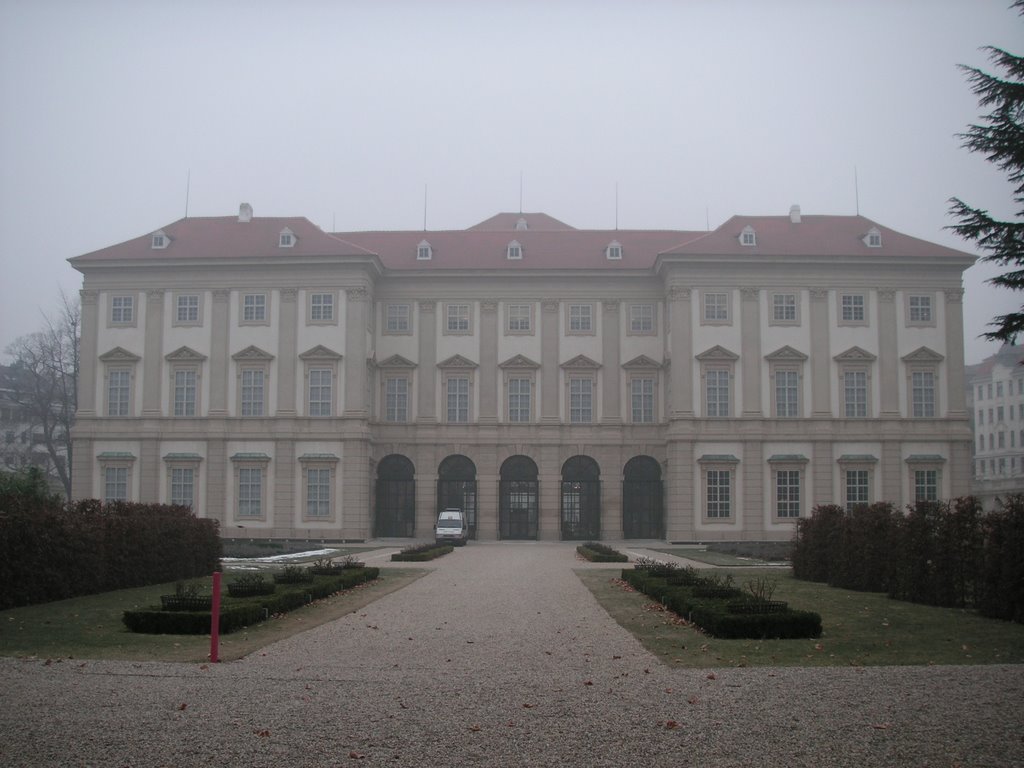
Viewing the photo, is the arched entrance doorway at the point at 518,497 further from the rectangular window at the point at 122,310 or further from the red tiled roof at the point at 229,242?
the rectangular window at the point at 122,310

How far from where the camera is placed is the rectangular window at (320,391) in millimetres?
52094

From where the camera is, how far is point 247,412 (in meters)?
52.4

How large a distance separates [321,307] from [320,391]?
13.6 feet

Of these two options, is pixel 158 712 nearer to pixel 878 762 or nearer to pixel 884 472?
pixel 878 762

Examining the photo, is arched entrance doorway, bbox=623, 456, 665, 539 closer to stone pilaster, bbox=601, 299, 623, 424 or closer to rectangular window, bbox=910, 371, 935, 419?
stone pilaster, bbox=601, 299, 623, 424

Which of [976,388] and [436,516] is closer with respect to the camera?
[436,516]

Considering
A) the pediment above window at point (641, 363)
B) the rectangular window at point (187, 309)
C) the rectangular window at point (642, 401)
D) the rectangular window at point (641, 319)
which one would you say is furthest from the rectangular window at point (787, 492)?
the rectangular window at point (187, 309)

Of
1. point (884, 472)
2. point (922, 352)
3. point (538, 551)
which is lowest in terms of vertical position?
point (538, 551)

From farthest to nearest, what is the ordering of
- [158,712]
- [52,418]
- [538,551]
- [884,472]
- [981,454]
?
1. [981,454]
2. [52,418]
3. [884,472]
4. [538,551]
5. [158,712]

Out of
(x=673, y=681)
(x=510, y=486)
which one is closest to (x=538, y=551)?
(x=510, y=486)

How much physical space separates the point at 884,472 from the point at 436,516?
21.9 metres

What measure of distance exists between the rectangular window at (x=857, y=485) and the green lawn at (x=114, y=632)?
34.8 meters

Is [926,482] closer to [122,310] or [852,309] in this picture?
[852,309]

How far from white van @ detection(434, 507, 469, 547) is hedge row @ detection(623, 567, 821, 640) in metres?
29.4
